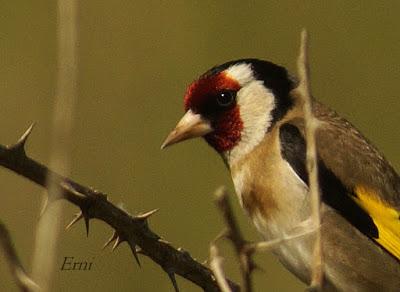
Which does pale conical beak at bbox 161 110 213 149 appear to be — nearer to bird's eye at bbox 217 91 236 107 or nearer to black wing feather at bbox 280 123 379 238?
bird's eye at bbox 217 91 236 107

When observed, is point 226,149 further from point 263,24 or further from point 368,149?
point 263,24

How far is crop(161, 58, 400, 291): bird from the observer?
118 inches

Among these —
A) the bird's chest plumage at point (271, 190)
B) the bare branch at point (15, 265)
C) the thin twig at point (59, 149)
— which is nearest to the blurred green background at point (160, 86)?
the bird's chest plumage at point (271, 190)

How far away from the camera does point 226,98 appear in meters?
3.40

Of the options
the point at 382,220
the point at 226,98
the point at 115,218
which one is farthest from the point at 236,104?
the point at 115,218

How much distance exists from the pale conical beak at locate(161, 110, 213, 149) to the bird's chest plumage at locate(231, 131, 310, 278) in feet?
0.50

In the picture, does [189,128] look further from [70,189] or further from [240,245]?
[240,245]

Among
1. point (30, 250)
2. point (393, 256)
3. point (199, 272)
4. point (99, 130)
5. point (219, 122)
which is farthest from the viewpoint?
point (99, 130)

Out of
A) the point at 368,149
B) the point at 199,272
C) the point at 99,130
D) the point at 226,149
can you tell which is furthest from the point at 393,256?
the point at 99,130

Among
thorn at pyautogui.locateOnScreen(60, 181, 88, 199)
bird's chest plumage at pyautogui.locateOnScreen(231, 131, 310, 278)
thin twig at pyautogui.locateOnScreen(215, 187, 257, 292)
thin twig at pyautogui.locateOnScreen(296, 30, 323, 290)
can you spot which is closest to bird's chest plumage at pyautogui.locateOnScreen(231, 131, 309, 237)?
bird's chest plumage at pyautogui.locateOnScreen(231, 131, 310, 278)

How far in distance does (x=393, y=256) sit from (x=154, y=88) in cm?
204

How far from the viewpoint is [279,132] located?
320 cm

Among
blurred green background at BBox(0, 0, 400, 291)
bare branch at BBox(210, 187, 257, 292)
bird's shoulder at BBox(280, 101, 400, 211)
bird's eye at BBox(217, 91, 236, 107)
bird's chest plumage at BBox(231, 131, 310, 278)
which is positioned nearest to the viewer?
bare branch at BBox(210, 187, 257, 292)

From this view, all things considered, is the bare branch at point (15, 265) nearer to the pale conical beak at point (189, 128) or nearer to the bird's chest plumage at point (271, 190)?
the bird's chest plumage at point (271, 190)
